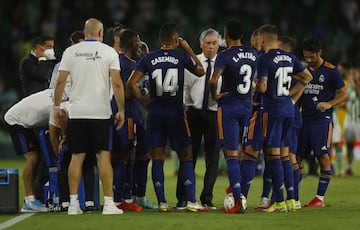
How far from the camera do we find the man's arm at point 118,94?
12109 millimetres

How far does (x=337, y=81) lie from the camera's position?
45.9 feet

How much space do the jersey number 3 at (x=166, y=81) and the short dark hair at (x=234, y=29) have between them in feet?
2.61

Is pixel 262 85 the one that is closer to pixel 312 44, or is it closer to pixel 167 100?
pixel 167 100

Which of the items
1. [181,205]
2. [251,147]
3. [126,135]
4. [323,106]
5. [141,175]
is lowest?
[181,205]

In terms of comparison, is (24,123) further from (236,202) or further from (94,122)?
(236,202)

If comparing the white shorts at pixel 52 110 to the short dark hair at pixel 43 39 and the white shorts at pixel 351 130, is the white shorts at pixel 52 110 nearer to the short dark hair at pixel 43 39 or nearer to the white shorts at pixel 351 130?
the short dark hair at pixel 43 39

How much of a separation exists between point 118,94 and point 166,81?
0.79 metres

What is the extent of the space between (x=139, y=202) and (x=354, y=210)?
8.98ft

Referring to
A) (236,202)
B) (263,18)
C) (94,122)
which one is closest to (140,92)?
(94,122)

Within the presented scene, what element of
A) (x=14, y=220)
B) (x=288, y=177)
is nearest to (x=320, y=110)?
(x=288, y=177)

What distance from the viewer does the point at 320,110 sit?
1398cm

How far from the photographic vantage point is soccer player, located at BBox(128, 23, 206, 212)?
41.4ft

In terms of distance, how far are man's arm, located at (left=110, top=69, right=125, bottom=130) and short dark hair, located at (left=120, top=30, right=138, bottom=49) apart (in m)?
0.94

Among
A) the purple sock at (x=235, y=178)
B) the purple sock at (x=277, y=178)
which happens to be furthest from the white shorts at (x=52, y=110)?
the purple sock at (x=277, y=178)
